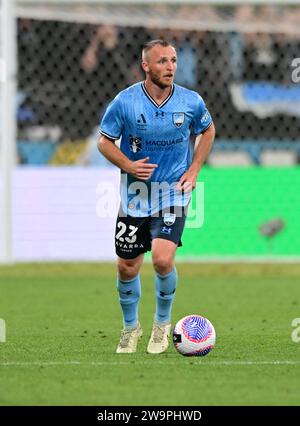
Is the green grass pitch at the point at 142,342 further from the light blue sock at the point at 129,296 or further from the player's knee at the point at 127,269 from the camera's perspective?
the player's knee at the point at 127,269

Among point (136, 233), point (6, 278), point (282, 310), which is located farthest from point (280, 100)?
point (136, 233)

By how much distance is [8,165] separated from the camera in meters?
16.2

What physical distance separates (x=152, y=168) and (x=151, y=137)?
0.24m

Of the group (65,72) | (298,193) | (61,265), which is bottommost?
(61,265)

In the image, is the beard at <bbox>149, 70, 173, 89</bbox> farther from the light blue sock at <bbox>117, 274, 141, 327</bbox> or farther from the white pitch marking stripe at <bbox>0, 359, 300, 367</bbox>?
the white pitch marking stripe at <bbox>0, 359, 300, 367</bbox>

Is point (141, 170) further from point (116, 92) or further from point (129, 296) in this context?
point (116, 92)

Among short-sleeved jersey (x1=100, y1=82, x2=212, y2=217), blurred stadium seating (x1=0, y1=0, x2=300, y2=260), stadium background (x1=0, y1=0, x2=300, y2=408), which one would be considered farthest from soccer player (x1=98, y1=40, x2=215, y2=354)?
blurred stadium seating (x1=0, y1=0, x2=300, y2=260)

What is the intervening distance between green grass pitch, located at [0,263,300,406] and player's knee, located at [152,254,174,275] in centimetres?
61

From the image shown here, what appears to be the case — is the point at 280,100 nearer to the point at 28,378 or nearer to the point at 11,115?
the point at 11,115

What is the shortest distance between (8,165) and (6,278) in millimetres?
1587

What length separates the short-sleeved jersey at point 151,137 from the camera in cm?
924

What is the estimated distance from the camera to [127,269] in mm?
9344
